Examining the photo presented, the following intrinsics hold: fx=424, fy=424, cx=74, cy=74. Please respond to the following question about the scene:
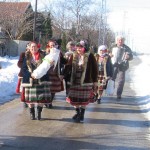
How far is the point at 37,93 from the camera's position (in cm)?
822

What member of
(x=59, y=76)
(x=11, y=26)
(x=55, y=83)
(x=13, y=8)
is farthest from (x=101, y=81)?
(x=11, y=26)

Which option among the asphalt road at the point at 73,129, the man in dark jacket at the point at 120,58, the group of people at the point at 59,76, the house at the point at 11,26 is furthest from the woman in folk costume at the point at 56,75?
the house at the point at 11,26

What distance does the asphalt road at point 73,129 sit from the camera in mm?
6508

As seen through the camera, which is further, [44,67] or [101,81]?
[101,81]

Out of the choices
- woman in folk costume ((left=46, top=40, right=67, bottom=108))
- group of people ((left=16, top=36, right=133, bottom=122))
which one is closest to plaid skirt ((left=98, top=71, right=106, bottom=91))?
woman in folk costume ((left=46, top=40, right=67, bottom=108))

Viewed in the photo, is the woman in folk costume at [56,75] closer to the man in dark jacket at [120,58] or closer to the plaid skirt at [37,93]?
the plaid skirt at [37,93]

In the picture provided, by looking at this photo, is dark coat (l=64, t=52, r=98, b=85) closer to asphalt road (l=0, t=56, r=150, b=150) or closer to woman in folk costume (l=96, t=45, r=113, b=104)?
asphalt road (l=0, t=56, r=150, b=150)

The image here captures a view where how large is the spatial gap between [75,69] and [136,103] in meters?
3.78

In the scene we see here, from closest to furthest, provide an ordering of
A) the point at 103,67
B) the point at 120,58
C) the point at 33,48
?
the point at 33,48, the point at 103,67, the point at 120,58

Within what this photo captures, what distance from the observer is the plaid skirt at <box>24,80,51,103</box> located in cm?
819

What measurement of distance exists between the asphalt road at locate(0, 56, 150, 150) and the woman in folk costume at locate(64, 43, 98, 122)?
41 cm

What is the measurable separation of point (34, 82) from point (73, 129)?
122 cm

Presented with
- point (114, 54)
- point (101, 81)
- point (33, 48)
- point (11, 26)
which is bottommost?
point (101, 81)

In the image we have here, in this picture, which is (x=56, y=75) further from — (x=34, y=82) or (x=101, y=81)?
(x=101, y=81)
